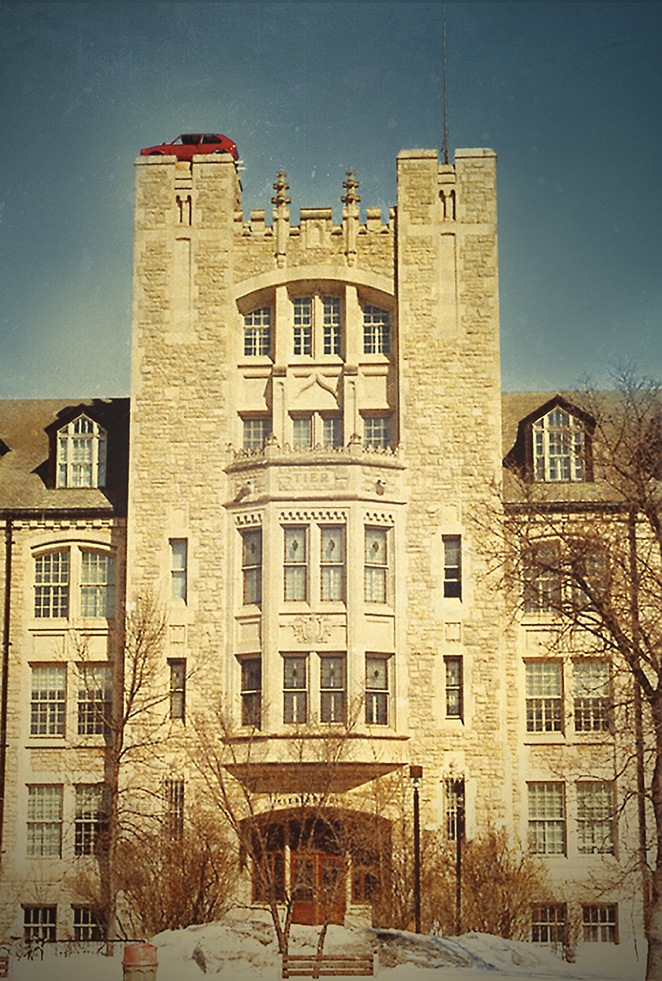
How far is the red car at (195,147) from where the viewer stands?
150 ft

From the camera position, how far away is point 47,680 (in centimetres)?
4162

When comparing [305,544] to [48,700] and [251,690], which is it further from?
[48,700]

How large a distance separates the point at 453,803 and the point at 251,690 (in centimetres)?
592

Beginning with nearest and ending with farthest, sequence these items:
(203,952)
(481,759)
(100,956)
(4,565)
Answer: (203,952) → (100,956) → (481,759) → (4,565)

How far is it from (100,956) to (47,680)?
9.20 m

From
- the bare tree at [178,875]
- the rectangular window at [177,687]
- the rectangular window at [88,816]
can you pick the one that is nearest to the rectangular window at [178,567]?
the rectangular window at [177,687]

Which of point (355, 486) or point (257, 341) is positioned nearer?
point (355, 486)

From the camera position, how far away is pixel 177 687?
40281mm

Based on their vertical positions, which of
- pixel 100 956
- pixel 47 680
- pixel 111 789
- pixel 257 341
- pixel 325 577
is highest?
pixel 257 341

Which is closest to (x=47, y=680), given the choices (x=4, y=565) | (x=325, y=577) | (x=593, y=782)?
(x=4, y=565)

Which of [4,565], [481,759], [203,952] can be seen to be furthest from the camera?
[4,565]

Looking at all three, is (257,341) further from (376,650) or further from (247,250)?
(376,650)

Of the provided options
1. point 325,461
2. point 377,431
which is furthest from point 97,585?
point 377,431

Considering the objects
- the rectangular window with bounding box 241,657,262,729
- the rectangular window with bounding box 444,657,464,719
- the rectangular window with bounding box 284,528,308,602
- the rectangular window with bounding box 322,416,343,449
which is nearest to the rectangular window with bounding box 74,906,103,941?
the rectangular window with bounding box 241,657,262,729
